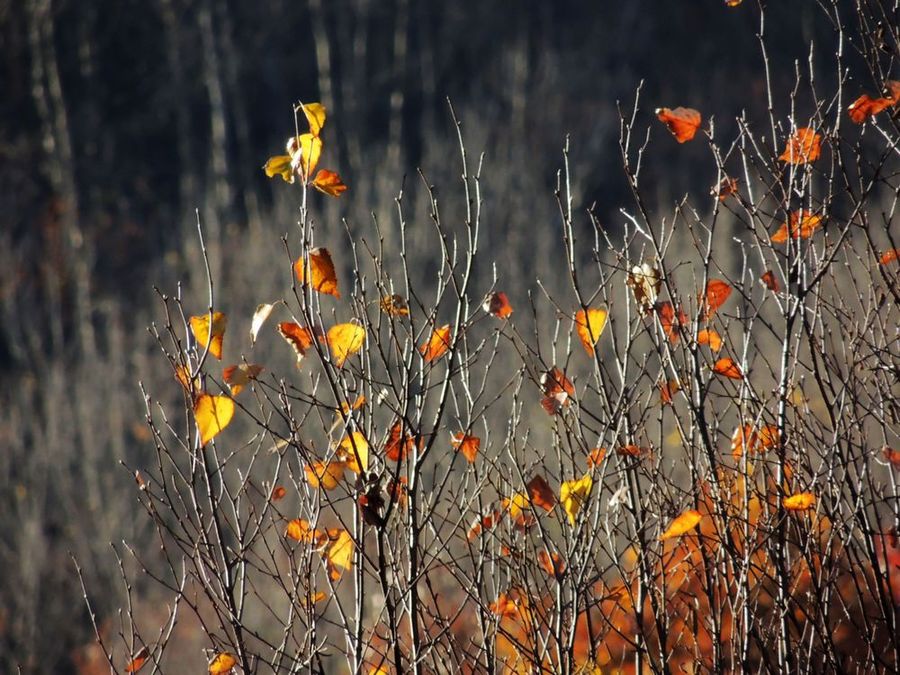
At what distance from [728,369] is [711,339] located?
12 centimetres

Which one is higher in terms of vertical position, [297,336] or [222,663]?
[297,336]

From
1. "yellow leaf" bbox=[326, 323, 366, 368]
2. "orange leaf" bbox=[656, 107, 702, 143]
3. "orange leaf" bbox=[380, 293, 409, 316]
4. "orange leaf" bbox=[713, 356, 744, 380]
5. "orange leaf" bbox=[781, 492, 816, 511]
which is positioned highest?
"orange leaf" bbox=[656, 107, 702, 143]

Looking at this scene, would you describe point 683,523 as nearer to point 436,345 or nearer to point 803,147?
point 436,345

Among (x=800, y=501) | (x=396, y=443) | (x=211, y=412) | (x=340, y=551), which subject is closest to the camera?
(x=800, y=501)

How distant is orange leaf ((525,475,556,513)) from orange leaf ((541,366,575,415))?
17 cm

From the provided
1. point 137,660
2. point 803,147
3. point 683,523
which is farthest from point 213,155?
point 683,523

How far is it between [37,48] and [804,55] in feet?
47.7

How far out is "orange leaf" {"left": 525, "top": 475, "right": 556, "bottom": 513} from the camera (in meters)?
2.39

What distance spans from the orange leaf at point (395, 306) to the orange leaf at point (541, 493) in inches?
19.7

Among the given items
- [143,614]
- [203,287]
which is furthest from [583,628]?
[203,287]

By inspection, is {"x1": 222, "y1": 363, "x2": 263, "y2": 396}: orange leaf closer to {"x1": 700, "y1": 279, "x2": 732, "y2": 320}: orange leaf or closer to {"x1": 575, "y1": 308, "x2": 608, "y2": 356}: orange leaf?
{"x1": 575, "y1": 308, "x2": 608, "y2": 356}: orange leaf

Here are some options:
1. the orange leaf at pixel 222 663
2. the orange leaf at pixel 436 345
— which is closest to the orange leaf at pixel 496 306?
the orange leaf at pixel 436 345

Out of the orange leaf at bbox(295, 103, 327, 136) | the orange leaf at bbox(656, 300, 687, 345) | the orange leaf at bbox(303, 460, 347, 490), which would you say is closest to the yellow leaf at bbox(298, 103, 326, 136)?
the orange leaf at bbox(295, 103, 327, 136)

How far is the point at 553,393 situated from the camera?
8.14ft
